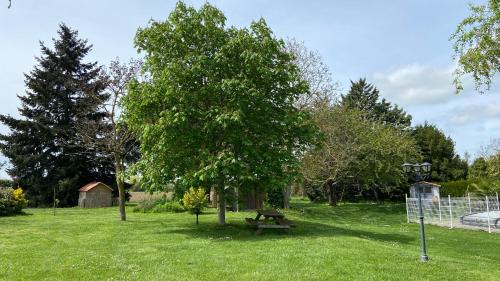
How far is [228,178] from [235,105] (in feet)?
9.40

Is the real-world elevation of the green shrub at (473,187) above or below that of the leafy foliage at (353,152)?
below

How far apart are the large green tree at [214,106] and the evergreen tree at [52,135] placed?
84.6ft

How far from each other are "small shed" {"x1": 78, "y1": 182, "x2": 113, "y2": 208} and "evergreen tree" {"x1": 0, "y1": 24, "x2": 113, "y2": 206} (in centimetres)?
239

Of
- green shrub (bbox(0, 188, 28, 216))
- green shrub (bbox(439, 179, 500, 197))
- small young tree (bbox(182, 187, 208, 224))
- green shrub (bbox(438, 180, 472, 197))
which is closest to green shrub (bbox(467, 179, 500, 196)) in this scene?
green shrub (bbox(439, 179, 500, 197))

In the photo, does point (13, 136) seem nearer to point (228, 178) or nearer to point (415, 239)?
point (228, 178)

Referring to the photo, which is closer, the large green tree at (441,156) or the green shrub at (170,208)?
the green shrub at (170,208)

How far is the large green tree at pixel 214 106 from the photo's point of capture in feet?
52.2

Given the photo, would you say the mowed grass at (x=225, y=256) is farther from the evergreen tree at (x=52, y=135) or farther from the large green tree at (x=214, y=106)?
the evergreen tree at (x=52, y=135)

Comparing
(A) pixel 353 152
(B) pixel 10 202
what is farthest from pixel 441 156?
(B) pixel 10 202

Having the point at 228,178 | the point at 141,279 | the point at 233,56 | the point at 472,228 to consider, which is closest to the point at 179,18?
the point at 233,56

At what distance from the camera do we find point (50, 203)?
41.2 m

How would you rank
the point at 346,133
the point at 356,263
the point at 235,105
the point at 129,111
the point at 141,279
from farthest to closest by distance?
the point at 346,133 < the point at 129,111 < the point at 235,105 < the point at 356,263 < the point at 141,279

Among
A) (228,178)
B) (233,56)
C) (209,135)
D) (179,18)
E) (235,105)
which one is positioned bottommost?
(228,178)

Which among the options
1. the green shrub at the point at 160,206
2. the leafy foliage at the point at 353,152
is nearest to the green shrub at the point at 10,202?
the green shrub at the point at 160,206
